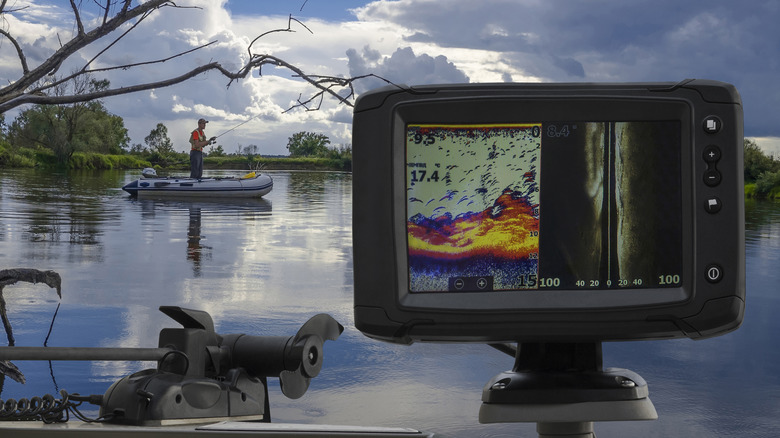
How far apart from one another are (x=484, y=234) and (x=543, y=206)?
0.18 feet

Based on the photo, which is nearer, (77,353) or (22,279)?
(77,353)

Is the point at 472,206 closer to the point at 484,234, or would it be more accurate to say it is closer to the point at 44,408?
the point at 484,234

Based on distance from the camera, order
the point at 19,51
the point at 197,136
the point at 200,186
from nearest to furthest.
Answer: the point at 19,51, the point at 197,136, the point at 200,186

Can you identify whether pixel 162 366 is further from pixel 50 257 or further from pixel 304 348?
pixel 50 257

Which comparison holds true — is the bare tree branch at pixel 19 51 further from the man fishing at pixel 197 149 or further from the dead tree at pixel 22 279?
the man fishing at pixel 197 149

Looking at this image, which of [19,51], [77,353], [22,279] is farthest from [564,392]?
[19,51]

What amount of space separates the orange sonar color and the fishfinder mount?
117 mm

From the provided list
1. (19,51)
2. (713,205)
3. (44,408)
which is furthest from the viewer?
(19,51)

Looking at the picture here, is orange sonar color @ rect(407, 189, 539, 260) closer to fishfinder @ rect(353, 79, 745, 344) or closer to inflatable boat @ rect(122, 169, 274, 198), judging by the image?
fishfinder @ rect(353, 79, 745, 344)

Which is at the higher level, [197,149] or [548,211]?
[197,149]

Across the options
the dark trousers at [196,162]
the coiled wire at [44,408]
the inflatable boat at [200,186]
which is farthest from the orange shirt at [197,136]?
the coiled wire at [44,408]

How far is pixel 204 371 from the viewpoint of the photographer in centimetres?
83

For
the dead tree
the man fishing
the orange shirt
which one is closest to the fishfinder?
the dead tree

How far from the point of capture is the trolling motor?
30.2 inches
